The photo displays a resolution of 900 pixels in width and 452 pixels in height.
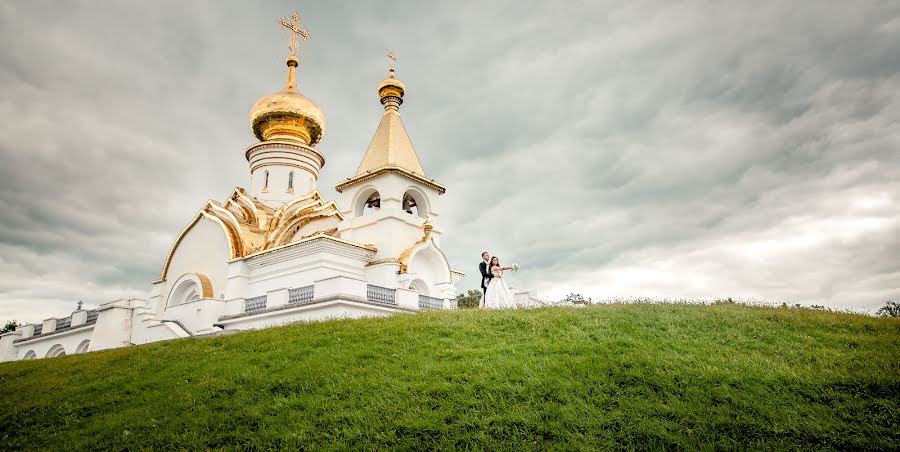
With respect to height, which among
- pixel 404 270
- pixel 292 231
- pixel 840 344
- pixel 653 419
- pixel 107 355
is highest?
pixel 292 231

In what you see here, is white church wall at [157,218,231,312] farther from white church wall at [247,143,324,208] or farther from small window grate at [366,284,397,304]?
small window grate at [366,284,397,304]

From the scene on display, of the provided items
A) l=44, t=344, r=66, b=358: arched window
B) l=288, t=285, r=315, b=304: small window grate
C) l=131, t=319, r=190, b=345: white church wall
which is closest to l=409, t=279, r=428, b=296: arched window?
l=288, t=285, r=315, b=304: small window grate

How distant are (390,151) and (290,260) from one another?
16.5 ft

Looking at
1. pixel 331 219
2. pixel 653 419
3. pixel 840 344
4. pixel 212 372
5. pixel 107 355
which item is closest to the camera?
pixel 653 419

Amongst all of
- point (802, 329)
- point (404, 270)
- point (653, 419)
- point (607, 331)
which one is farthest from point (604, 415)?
point (404, 270)

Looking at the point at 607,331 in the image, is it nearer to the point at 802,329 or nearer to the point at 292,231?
the point at 802,329

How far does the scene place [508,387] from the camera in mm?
6691

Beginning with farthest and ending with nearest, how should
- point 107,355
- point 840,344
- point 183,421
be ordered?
1. point 107,355
2. point 840,344
3. point 183,421

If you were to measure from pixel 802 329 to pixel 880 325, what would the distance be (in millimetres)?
1234

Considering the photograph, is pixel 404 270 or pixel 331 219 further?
pixel 331 219

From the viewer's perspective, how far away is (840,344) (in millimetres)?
8125

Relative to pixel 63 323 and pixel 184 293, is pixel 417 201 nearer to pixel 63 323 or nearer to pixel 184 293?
pixel 184 293

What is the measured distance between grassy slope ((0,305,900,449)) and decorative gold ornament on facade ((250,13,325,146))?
1540cm

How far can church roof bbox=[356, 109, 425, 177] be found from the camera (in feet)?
63.5
